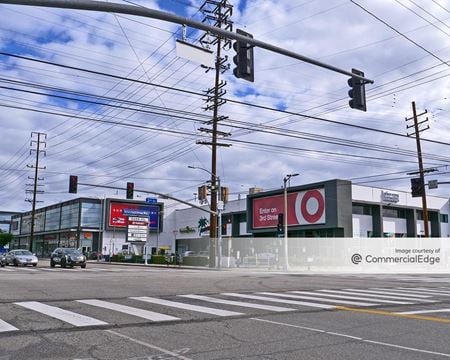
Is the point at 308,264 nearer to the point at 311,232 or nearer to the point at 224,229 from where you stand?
the point at 311,232

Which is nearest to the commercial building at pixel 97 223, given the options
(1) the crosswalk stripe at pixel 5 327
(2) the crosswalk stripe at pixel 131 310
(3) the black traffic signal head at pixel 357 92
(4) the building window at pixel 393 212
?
(4) the building window at pixel 393 212

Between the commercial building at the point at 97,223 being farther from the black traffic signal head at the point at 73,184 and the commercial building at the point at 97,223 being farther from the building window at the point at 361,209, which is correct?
the black traffic signal head at the point at 73,184

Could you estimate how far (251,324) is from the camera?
952cm

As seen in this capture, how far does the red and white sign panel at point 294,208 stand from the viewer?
52656mm

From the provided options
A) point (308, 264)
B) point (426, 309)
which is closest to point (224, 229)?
point (308, 264)

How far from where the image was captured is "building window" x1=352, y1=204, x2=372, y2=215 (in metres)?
55.2

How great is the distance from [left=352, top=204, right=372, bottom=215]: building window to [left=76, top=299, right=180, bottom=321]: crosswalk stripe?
150 ft

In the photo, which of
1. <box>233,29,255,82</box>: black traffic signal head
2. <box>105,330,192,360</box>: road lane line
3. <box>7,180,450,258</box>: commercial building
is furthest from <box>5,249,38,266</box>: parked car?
<box>105,330,192,360</box>: road lane line

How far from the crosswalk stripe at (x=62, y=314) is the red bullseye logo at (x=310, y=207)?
139 feet

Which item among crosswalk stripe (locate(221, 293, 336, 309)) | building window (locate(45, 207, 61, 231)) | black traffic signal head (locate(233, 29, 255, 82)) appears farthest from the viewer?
building window (locate(45, 207, 61, 231))

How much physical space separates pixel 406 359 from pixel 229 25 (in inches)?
934

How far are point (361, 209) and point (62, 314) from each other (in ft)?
161

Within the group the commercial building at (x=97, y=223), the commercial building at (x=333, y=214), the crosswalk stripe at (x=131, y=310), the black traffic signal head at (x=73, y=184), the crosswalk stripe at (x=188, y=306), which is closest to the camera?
the crosswalk stripe at (x=131, y=310)

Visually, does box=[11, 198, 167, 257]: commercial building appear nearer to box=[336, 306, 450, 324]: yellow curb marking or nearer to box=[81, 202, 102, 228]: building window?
box=[81, 202, 102, 228]: building window
